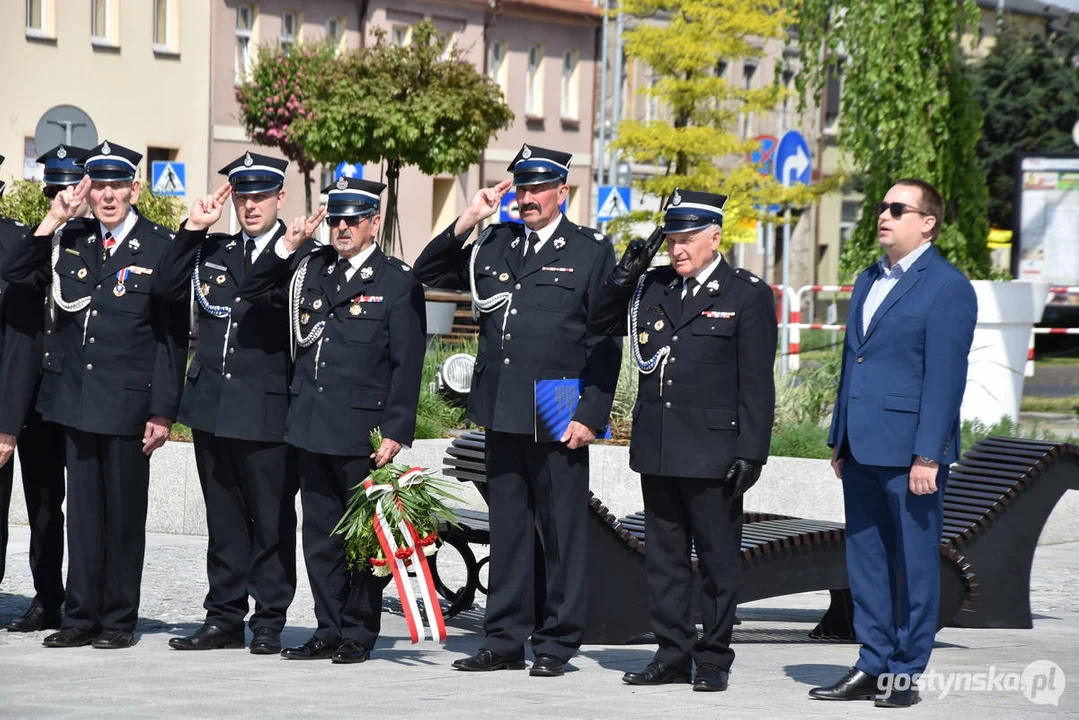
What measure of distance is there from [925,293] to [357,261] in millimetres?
2441

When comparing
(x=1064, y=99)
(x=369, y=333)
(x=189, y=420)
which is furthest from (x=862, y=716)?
(x=1064, y=99)

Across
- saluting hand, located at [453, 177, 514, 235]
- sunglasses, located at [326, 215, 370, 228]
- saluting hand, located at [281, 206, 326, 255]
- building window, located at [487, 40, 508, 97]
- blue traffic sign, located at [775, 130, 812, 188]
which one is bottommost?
saluting hand, located at [281, 206, 326, 255]

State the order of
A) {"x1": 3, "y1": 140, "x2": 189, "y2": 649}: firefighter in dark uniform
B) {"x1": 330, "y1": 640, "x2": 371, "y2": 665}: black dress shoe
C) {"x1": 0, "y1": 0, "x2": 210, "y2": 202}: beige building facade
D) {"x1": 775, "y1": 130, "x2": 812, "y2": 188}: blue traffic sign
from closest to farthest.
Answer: {"x1": 330, "y1": 640, "x2": 371, "y2": 665}: black dress shoe → {"x1": 3, "y1": 140, "x2": 189, "y2": 649}: firefighter in dark uniform → {"x1": 775, "y1": 130, "x2": 812, "y2": 188}: blue traffic sign → {"x1": 0, "y1": 0, "x2": 210, "y2": 202}: beige building facade

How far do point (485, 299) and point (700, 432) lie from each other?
1.16 metres

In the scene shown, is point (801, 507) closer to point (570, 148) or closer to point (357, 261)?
point (357, 261)

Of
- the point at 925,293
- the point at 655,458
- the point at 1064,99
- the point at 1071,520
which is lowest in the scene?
the point at 1071,520

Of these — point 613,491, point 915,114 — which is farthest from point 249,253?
point 915,114

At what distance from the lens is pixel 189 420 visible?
8719 mm

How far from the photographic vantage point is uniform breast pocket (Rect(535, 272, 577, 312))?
8.30 m

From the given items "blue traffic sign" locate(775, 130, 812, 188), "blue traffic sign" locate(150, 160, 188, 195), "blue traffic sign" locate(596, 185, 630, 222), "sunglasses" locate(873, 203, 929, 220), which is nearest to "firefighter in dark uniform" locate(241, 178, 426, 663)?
"sunglasses" locate(873, 203, 929, 220)

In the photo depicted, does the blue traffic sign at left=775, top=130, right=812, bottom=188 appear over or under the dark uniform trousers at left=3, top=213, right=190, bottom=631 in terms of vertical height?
over

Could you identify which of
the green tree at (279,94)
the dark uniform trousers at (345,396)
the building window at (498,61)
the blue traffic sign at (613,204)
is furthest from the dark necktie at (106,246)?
the building window at (498,61)

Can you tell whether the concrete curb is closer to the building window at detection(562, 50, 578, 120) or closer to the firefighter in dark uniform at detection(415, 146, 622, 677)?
the firefighter in dark uniform at detection(415, 146, 622, 677)

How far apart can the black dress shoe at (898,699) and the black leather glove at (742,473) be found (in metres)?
0.96
